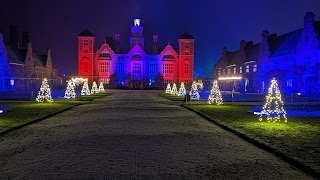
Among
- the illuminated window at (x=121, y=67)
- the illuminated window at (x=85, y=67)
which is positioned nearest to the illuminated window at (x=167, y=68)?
the illuminated window at (x=121, y=67)

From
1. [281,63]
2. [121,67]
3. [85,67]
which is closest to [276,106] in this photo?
[281,63]

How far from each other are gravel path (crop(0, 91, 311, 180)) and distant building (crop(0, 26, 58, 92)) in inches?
2126

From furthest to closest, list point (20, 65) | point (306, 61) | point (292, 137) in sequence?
point (20, 65), point (306, 61), point (292, 137)

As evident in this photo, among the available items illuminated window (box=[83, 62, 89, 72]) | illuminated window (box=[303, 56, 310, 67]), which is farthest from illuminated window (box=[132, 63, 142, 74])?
illuminated window (box=[303, 56, 310, 67])

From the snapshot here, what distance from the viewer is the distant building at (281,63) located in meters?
48.6

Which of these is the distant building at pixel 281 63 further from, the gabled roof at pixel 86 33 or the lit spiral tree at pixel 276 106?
the gabled roof at pixel 86 33

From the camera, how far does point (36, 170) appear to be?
25.8 ft

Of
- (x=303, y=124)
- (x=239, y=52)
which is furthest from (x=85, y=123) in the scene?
(x=239, y=52)

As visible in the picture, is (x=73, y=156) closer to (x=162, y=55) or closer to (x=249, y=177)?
(x=249, y=177)

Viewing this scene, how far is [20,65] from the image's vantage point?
68438mm

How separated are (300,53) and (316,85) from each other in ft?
22.8

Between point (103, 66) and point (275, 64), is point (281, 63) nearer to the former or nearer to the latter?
point (275, 64)

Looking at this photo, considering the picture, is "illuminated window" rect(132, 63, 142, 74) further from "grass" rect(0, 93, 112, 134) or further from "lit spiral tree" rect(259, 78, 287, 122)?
"lit spiral tree" rect(259, 78, 287, 122)

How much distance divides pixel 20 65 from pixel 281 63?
169 ft
